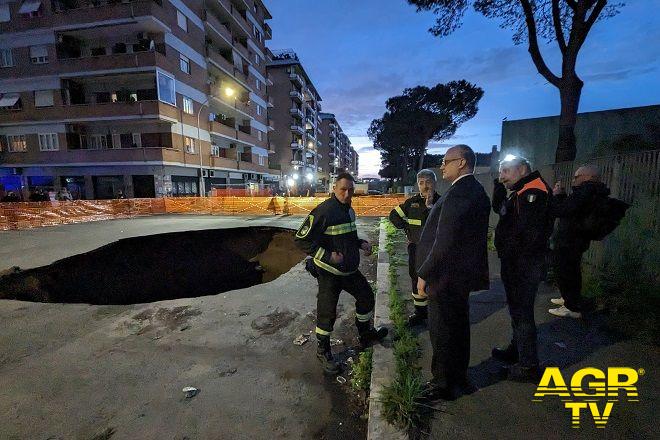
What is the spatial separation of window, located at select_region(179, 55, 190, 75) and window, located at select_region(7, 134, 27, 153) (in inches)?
518

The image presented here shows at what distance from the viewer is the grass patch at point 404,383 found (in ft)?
6.65

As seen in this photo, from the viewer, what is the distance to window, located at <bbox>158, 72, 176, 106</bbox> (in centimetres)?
2095

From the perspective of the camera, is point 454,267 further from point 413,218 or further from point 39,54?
point 39,54

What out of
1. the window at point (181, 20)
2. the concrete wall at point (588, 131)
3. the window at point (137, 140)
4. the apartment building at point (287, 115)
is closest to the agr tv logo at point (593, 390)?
the concrete wall at point (588, 131)

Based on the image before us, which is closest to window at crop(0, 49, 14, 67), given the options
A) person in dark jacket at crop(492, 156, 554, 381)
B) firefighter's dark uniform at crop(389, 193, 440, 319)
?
firefighter's dark uniform at crop(389, 193, 440, 319)

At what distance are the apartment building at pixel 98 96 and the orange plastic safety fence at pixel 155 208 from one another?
11.4 ft

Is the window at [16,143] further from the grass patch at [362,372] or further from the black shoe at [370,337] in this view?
the grass patch at [362,372]

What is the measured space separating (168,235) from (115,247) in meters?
2.01

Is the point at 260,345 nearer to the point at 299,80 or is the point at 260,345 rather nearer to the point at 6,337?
the point at 6,337

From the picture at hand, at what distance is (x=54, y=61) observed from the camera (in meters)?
21.1

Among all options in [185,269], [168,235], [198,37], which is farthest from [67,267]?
[198,37]

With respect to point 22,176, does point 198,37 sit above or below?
above

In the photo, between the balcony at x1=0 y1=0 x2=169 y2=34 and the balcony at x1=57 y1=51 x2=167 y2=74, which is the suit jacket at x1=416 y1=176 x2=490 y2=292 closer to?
the balcony at x1=57 y1=51 x2=167 y2=74

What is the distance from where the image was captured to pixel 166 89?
71.1 ft
